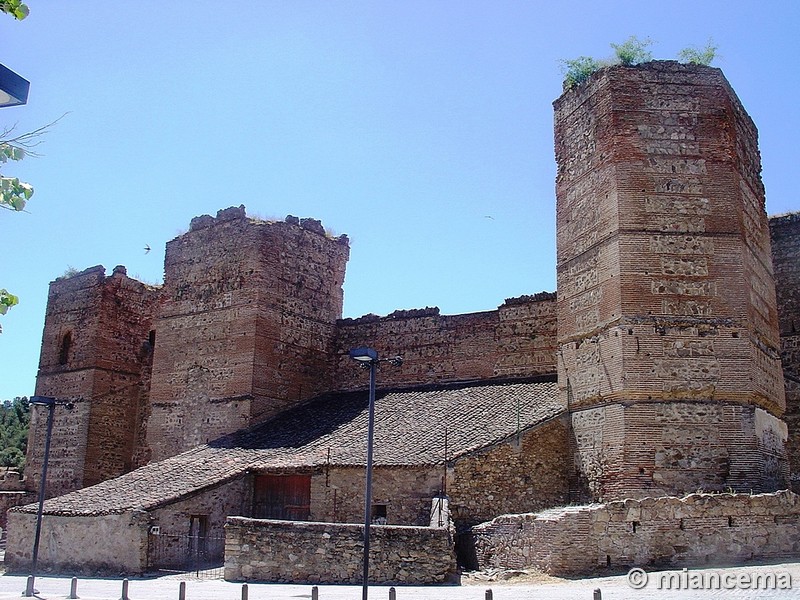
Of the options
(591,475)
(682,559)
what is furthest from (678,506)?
(591,475)

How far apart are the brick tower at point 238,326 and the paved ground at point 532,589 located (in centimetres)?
875

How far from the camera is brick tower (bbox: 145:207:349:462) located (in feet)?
79.2

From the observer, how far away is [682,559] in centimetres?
1453

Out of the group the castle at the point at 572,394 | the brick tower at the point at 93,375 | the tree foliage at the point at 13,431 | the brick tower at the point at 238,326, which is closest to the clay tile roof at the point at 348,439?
the castle at the point at 572,394

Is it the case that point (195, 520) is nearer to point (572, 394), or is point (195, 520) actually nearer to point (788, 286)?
point (572, 394)

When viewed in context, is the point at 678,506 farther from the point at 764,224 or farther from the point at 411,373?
the point at 411,373

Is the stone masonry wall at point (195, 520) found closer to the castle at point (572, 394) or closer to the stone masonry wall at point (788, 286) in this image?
the castle at point (572, 394)

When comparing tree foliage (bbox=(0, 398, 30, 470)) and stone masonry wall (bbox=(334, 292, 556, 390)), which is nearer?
stone masonry wall (bbox=(334, 292, 556, 390))

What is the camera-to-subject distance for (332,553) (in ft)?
49.7

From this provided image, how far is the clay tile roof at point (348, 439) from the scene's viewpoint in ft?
Answer: 60.4

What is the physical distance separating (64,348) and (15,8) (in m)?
26.9

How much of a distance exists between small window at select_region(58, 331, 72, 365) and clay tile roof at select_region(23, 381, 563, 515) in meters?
9.38

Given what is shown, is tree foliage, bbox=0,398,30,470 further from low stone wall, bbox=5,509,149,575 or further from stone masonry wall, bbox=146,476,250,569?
stone masonry wall, bbox=146,476,250,569

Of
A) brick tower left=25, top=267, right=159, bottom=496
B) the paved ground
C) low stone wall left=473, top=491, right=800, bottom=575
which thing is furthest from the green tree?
brick tower left=25, top=267, right=159, bottom=496
